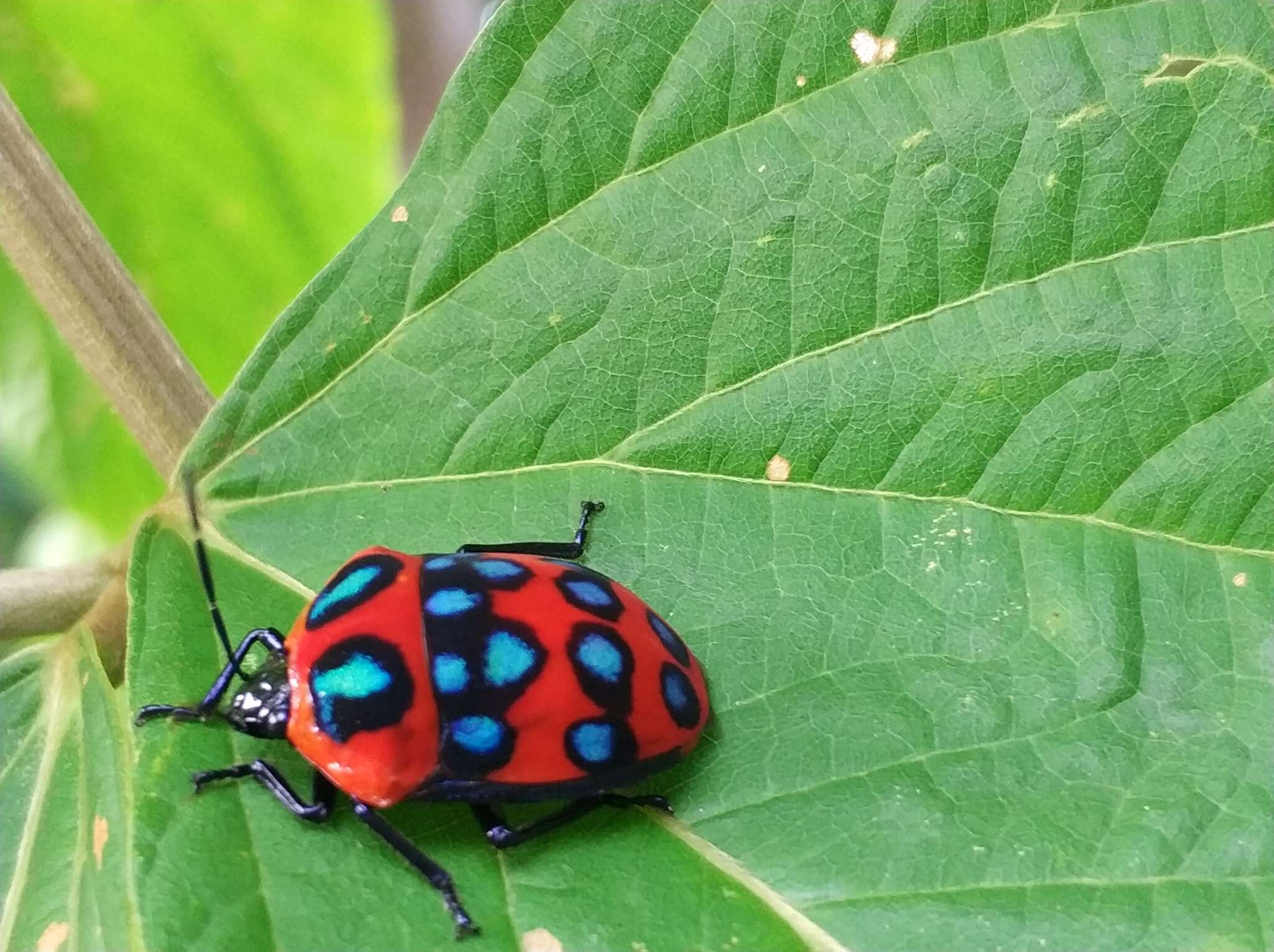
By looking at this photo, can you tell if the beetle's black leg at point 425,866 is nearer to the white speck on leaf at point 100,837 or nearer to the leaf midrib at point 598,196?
the white speck on leaf at point 100,837

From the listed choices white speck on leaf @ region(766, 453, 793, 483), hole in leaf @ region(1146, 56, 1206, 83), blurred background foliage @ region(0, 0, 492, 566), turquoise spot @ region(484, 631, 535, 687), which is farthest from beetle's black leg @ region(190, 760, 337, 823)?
hole in leaf @ region(1146, 56, 1206, 83)

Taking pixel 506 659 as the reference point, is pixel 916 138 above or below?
above

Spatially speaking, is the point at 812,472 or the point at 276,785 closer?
the point at 276,785

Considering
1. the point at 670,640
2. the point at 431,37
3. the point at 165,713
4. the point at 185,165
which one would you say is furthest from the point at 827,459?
the point at 431,37

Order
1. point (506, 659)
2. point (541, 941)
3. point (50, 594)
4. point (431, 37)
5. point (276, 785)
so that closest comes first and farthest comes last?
point (541, 941) → point (276, 785) → point (506, 659) → point (50, 594) → point (431, 37)

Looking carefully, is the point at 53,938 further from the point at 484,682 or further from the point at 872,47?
the point at 872,47

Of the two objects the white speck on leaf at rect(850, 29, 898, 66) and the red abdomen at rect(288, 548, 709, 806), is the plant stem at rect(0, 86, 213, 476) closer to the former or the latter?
the red abdomen at rect(288, 548, 709, 806)

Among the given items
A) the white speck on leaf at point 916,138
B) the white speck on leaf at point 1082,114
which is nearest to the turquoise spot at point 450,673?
the white speck on leaf at point 916,138
